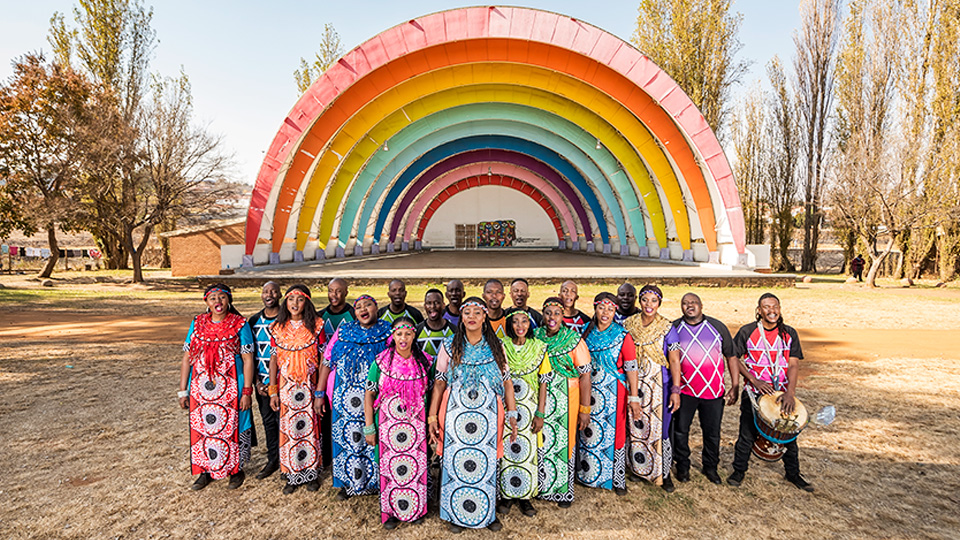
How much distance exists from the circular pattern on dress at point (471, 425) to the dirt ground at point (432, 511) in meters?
0.72

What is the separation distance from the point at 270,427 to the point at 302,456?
1.50 feet

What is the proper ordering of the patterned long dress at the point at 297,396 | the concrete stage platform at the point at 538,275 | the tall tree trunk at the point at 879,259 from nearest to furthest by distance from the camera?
1. the patterned long dress at the point at 297,396
2. the concrete stage platform at the point at 538,275
3. the tall tree trunk at the point at 879,259

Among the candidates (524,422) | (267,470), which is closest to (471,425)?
(524,422)

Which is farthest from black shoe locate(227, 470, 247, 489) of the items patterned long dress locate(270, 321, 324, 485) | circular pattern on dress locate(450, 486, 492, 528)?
circular pattern on dress locate(450, 486, 492, 528)

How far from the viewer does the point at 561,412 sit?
381 cm

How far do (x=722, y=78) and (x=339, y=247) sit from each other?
69.6 feet

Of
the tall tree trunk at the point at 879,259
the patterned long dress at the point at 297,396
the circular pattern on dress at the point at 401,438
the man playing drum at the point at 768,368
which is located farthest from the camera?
the tall tree trunk at the point at 879,259

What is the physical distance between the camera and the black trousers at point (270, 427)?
A: 4.24 m

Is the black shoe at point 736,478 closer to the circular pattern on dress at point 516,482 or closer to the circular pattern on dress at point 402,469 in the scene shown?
the circular pattern on dress at point 516,482

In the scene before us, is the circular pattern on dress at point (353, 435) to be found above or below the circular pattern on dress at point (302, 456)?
above

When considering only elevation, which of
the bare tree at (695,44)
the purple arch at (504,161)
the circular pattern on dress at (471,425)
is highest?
the bare tree at (695,44)

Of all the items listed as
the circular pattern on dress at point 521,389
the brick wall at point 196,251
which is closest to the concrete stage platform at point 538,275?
the brick wall at point 196,251

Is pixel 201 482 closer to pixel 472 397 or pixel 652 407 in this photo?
A: pixel 472 397

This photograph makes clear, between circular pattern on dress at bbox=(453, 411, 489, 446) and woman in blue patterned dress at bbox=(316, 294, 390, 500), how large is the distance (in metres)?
0.82
